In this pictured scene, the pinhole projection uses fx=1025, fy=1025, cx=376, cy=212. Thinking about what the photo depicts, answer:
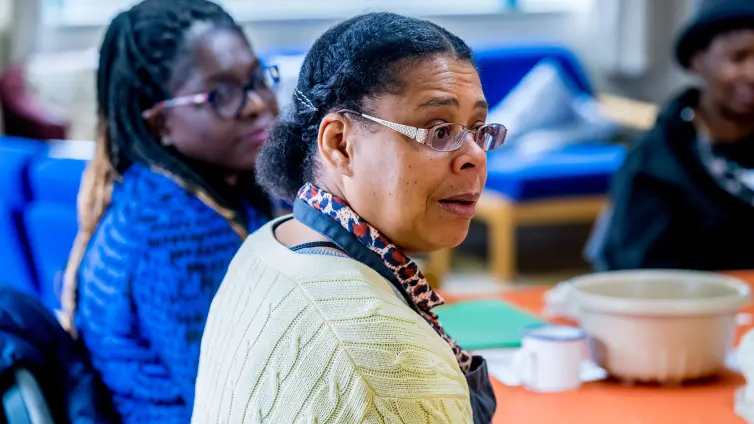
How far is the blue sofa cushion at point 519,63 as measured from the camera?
5.86m

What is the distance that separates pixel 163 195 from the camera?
171cm

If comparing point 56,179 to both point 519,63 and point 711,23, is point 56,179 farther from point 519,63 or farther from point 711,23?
point 519,63

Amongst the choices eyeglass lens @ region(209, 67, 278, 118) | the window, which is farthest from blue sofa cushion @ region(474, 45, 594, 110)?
eyeglass lens @ region(209, 67, 278, 118)

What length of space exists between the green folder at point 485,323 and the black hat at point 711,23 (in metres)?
1.11

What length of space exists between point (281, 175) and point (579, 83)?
4.92 meters

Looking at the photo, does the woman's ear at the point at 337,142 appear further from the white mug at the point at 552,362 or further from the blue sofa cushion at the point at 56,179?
the blue sofa cushion at the point at 56,179

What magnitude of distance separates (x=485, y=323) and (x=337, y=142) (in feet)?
2.72

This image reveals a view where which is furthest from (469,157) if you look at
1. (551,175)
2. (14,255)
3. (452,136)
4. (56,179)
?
(551,175)

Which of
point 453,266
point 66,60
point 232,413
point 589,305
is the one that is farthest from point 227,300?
point 66,60

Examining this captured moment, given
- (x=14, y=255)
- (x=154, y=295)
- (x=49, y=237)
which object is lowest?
(x=14, y=255)

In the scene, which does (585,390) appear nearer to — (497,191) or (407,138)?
(407,138)

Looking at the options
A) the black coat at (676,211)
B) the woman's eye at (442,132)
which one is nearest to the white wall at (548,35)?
the black coat at (676,211)

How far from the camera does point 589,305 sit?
5.33 ft

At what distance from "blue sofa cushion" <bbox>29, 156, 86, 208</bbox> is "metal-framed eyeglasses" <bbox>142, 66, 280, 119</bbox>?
51.7 inches
